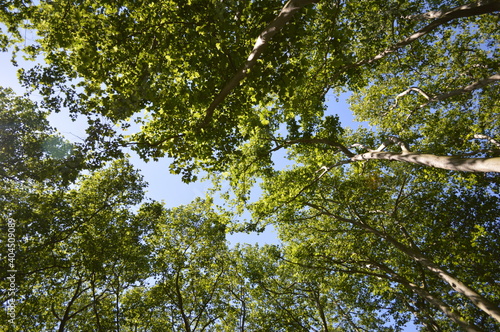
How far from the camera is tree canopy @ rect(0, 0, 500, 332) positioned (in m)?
6.40

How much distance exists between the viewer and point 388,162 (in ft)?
45.9

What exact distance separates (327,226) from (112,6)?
44.4ft

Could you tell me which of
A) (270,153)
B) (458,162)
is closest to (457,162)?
(458,162)

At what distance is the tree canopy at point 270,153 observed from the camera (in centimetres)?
640

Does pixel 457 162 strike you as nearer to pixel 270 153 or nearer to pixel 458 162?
pixel 458 162

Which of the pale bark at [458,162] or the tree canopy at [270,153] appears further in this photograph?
the tree canopy at [270,153]

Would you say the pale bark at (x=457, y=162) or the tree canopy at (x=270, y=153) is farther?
the tree canopy at (x=270, y=153)

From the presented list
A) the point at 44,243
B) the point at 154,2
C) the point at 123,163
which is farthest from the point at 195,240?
the point at 154,2

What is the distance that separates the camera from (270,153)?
10930 mm

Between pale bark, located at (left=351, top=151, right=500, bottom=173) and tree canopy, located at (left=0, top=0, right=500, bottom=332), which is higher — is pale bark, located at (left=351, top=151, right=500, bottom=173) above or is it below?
below

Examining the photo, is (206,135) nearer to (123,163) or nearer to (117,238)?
(123,163)

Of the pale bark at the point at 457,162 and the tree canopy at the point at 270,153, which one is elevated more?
the tree canopy at the point at 270,153

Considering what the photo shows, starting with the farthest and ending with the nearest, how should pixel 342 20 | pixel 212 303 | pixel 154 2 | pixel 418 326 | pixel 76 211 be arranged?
pixel 212 303 → pixel 418 326 → pixel 76 211 → pixel 342 20 → pixel 154 2

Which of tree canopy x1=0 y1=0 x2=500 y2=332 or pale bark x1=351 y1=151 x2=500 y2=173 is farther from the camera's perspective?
tree canopy x1=0 y1=0 x2=500 y2=332
